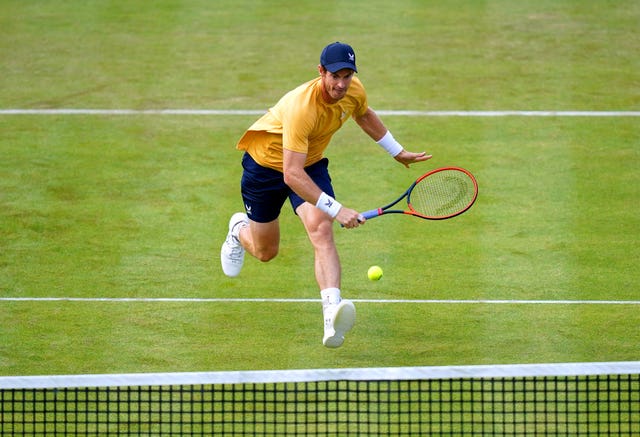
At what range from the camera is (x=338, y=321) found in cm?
706

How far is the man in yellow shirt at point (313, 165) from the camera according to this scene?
7.14m

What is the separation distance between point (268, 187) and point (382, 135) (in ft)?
3.05

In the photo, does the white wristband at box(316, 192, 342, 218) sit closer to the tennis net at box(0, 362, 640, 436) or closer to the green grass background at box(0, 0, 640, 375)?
the green grass background at box(0, 0, 640, 375)

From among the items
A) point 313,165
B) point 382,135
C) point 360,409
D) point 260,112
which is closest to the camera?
point 360,409

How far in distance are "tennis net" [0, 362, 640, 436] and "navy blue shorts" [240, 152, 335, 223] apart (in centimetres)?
151

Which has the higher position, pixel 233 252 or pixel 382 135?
pixel 382 135

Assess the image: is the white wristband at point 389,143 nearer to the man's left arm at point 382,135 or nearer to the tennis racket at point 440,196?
the man's left arm at point 382,135

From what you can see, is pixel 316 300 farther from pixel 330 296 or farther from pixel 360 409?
pixel 360 409

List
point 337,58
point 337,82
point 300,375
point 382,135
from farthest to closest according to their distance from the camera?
point 382,135 → point 337,82 → point 337,58 → point 300,375

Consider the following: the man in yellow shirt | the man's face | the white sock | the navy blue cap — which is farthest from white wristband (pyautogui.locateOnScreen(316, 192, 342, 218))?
the navy blue cap

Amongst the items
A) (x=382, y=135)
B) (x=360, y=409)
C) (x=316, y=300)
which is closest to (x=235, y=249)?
(x=316, y=300)

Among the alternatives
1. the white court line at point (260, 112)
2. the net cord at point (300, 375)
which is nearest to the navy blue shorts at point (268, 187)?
the net cord at point (300, 375)

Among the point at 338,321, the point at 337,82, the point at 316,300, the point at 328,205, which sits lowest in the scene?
the point at 316,300

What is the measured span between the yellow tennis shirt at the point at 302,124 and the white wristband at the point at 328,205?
1.04 feet
